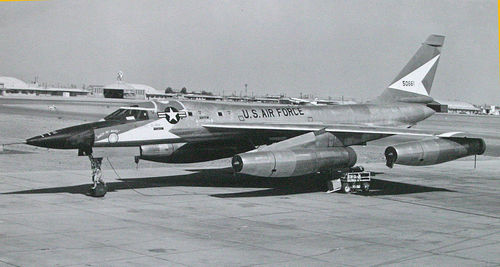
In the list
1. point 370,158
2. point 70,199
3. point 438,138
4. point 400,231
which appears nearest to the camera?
point 400,231

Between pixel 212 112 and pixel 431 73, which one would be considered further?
pixel 431 73

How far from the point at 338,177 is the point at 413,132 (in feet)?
9.31

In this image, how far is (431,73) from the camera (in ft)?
84.2

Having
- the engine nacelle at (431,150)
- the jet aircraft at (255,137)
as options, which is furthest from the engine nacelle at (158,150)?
the engine nacelle at (431,150)

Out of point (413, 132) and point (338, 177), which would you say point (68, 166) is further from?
point (413, 132)

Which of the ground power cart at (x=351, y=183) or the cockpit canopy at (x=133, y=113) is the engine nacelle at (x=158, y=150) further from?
the ground power cart at (x=351, y=183)

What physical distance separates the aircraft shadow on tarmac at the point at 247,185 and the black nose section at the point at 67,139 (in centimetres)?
181

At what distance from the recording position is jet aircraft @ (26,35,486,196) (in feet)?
59.6

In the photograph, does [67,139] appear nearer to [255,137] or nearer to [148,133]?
[148,133]

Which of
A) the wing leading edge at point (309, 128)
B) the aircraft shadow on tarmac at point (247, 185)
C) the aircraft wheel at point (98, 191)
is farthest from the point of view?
the wing leading edge at point (309, 128)

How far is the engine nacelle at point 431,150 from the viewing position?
19.2m

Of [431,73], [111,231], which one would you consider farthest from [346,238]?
[431,73]

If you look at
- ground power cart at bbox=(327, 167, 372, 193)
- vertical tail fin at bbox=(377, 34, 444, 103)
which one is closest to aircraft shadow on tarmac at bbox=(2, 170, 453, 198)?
ground power cart at bbox=(327, 167, 372, 193)

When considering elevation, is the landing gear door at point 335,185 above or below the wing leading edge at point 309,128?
below
